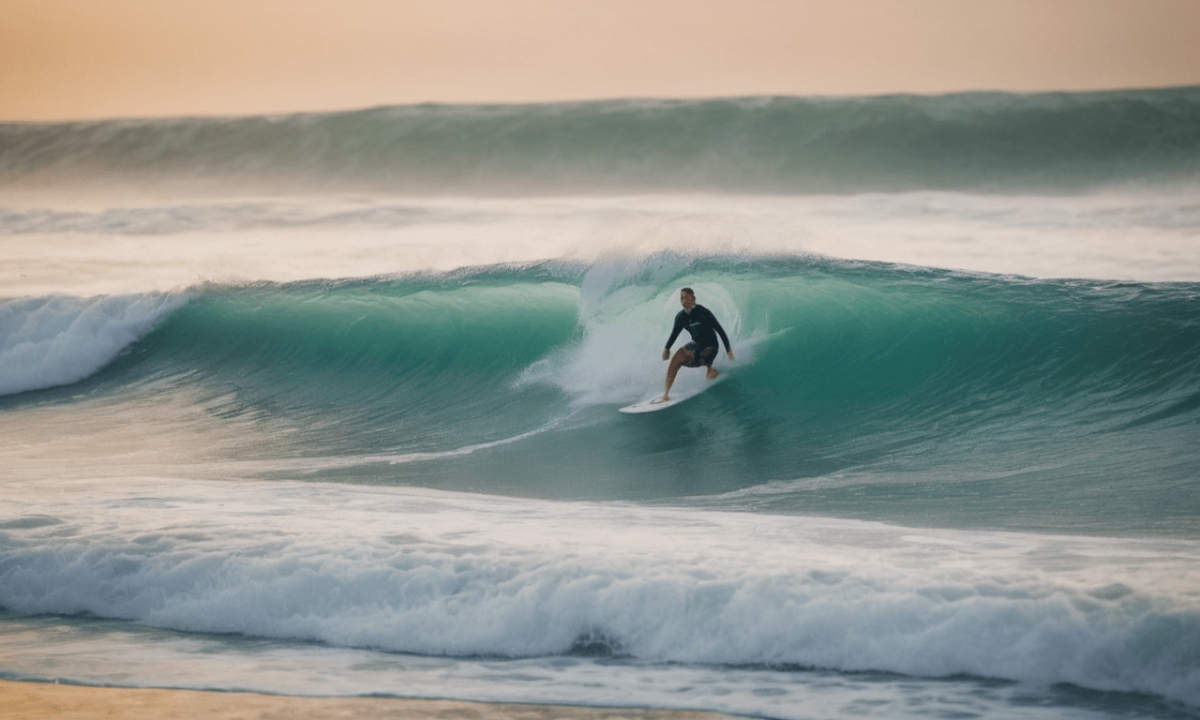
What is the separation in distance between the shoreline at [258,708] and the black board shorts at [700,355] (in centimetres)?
482

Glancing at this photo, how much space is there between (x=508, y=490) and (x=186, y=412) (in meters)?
4.02

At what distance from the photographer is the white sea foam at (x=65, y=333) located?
460 inches

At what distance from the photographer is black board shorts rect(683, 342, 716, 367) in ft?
28.5

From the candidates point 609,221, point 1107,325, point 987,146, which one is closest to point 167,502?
point 609,221

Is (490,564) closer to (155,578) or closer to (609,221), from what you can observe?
(155,578)

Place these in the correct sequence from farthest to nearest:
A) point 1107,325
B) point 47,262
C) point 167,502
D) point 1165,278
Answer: point 47,262
point 1165,278
point 1107,325
point 167,502

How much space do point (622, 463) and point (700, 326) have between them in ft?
4.62

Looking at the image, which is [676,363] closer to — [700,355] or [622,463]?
[700,355]

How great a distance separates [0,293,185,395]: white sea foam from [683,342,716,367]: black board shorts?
20.3 ft

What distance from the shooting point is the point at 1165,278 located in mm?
10938

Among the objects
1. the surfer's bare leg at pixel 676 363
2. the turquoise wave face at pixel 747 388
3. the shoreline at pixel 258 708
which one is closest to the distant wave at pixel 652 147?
the turquoise wave face at pixel 747 388

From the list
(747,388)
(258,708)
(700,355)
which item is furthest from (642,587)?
(747,388)

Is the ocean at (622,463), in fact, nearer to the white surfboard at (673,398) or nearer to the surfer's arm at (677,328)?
the white surfboard at (673,398)

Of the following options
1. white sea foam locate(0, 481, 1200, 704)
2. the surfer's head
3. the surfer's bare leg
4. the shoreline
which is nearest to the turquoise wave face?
the surfer's bare leg
